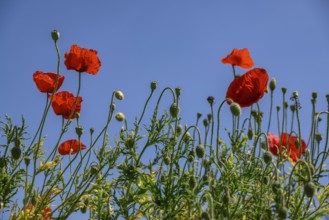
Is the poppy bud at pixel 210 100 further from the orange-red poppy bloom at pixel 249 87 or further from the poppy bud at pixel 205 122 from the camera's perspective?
the poppy bud at pixel 205 122

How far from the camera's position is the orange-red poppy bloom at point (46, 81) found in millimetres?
2975

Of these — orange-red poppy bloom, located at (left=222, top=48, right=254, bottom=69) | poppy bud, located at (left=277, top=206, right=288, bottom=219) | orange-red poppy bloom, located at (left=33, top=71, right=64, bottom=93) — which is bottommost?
poppy bud, located at (left=277, top=206, right=288, bottom=219)

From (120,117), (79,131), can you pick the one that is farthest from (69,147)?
(120,117)

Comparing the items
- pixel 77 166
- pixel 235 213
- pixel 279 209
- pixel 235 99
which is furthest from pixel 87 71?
pixel 279 209

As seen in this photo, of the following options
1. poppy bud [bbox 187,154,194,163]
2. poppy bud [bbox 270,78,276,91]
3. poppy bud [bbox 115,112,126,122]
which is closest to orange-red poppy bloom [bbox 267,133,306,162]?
poppy bud [bbox 270,78,276,91]

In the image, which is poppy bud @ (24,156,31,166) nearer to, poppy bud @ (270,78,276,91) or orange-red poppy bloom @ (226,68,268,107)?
orange-red poppy bloom @ (226,68,268,107)

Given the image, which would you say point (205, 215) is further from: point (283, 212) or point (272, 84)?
point (272, 84)

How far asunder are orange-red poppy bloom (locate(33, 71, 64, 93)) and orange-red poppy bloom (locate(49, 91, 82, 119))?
0.06m

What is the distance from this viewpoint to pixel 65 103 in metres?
3.04

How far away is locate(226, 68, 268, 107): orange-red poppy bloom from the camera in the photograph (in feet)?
9.34

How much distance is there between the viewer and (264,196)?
2449mm

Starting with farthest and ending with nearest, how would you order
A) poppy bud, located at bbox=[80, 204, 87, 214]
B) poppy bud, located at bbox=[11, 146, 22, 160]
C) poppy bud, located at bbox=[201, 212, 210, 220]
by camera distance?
poppy bud, located at bbox=[80, 204, 87, 214]
poppy bud, located at bbox=[11, 146, 22, 160]
poppy bud, located at bbox=[201, 212, 210, 220]

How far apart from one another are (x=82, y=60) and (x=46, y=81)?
0.73 ft

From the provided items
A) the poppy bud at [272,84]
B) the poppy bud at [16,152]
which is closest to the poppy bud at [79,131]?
the poppy bud at [16,152]
